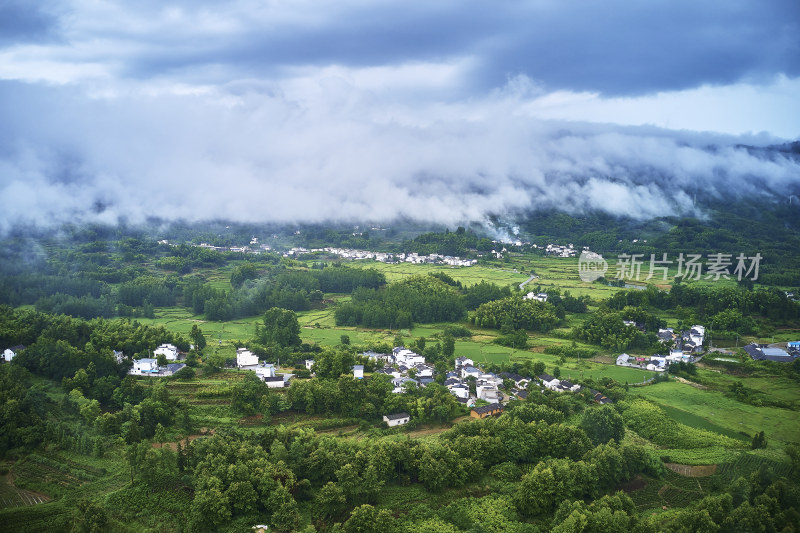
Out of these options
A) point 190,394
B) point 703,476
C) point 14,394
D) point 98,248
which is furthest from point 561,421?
point 98,248

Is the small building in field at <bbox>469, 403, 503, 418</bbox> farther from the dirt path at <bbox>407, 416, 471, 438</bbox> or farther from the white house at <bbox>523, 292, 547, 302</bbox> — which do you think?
the white house at <bbox>523, 292, 547, 302</bbox>

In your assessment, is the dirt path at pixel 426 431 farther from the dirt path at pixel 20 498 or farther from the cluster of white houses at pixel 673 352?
the cluster of white houses at pixel 673 352

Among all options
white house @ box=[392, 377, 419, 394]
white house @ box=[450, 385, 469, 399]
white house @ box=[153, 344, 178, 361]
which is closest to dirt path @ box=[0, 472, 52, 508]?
white house @ box=[153, 344, 178, 361]

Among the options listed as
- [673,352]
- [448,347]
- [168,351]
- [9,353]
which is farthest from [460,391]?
[9,353]

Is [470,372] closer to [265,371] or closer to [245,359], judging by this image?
[265,371]

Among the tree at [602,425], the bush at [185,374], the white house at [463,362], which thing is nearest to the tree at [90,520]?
the bush at [185,374]

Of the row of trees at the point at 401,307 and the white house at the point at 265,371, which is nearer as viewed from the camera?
the white house at the point at 265,371

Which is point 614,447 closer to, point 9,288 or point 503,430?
point 503,430
